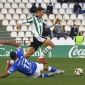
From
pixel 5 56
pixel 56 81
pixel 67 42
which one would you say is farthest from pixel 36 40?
pixel 67 42

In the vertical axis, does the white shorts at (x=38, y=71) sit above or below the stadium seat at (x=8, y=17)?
below

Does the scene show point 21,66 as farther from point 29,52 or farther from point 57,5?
point 57,5

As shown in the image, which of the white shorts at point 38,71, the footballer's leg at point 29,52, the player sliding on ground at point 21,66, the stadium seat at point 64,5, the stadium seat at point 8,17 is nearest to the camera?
the player sliding on ground at point 21,66

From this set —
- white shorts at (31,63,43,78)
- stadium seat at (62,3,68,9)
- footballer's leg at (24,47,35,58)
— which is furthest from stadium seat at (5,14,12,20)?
white shorts at (31,63,43,78)

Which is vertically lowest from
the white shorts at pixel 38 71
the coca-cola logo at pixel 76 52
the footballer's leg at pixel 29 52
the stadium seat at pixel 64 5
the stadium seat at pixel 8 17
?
the coca-cola logo at pixel 76 52

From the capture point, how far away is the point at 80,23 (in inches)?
1284

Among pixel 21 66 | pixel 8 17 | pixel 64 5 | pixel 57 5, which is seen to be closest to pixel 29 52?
pixel 21 66

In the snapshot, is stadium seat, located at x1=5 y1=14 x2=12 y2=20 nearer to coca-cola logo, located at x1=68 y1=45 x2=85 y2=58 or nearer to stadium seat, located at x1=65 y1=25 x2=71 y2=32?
stadium seat, located at x1=65 y1=25 x2=71 y2=32

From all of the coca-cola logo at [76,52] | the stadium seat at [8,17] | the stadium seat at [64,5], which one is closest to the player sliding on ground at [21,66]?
the coca-cola logo at [76,52]

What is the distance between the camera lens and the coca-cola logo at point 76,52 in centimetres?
2595

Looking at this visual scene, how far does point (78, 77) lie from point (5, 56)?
13.3 metres

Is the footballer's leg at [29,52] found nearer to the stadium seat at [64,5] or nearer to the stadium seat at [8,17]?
the stadium seat at [8,17]

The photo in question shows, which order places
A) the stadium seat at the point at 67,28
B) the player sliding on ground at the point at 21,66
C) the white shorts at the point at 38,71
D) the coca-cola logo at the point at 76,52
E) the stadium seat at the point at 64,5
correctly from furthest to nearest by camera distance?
the stadium seat at the point at 64,5 < the stadium seat at the point at 67,28 < the coca-cola logo at the point at 76,52 < the white shorts at the point at 38,71 < the player sliding on ground at the point at 21,66

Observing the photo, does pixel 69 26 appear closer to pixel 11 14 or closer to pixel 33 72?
pixel 11 14
